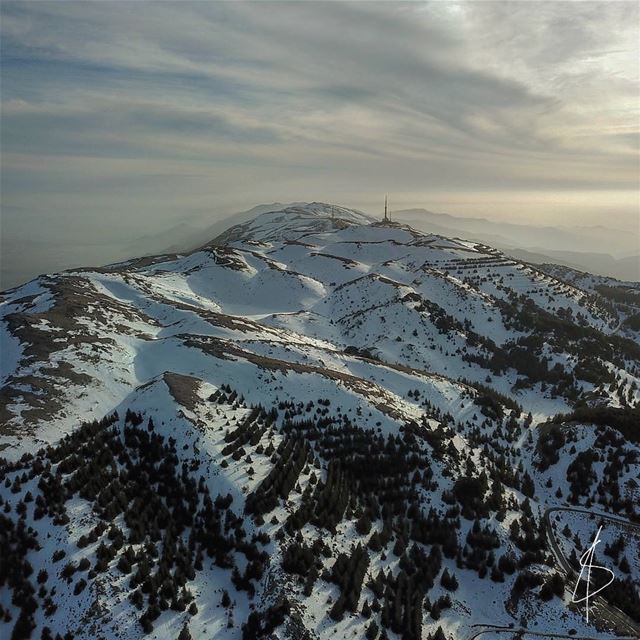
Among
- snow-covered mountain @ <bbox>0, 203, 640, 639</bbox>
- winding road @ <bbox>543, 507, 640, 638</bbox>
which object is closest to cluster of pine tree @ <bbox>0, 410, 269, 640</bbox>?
snow-covered mountain @ <bbox>0, 203, 640, 639</bbox>

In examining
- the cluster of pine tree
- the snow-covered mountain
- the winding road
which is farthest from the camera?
the winding road

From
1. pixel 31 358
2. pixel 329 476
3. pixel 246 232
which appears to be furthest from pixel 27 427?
pixel 246 232

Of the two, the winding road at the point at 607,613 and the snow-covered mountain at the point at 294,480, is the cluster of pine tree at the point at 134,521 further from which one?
the winding road at the point at 607,613

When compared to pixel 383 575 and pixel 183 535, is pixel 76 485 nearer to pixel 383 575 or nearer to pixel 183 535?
pixel 183 535

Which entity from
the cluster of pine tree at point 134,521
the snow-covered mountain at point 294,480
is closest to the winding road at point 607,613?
the snow-covered mountain at point 294,480

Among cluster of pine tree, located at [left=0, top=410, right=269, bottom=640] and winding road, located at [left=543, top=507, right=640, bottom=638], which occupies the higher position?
cluster of pine tree, located at [left=0, top=410, right=269, bottom=640]

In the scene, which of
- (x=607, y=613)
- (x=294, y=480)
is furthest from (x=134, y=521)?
(x=607, y=613)

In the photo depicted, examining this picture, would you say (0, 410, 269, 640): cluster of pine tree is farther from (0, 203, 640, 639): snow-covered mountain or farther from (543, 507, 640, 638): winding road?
(543, 507, 640, 638): winding road

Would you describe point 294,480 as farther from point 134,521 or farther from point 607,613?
point 607,613

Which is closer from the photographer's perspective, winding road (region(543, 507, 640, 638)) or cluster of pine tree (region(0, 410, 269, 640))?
cluster of pine tree (region(0, 410, 269, 640))
